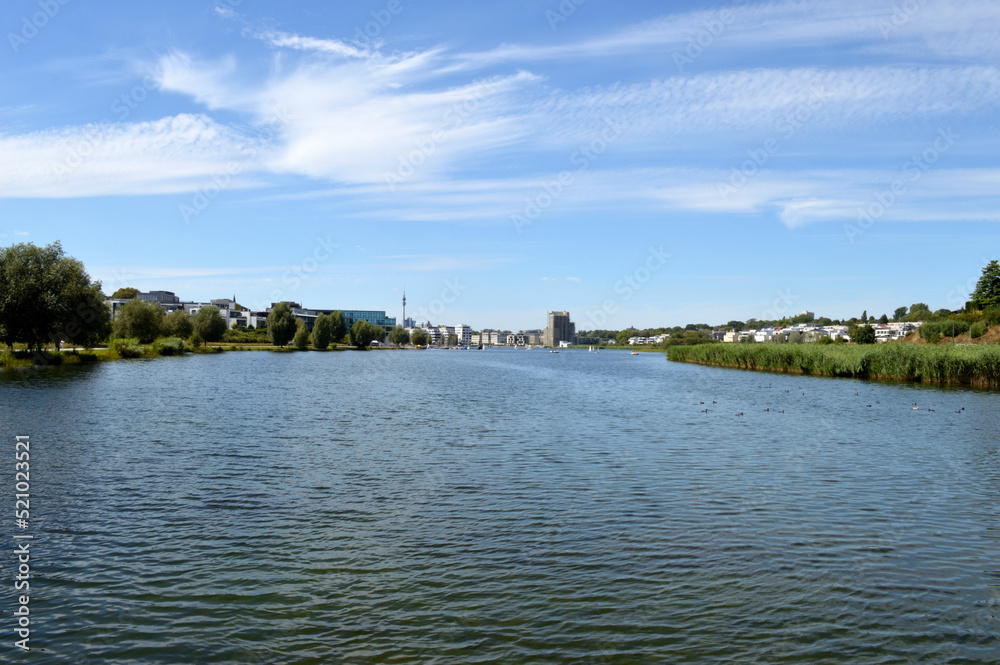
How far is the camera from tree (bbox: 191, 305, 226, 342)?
130 metres

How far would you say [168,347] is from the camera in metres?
100

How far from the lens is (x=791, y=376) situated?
229 ft

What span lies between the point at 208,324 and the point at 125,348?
47349 mm

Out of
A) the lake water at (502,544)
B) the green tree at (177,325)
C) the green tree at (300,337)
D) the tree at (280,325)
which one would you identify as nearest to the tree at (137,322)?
the green tree at (177,325)

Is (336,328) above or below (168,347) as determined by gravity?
above

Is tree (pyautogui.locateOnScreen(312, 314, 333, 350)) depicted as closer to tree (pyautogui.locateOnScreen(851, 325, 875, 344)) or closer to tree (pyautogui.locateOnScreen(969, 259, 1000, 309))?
tree (pyautogui.locateOnScreen(851, 325, 875, 344))

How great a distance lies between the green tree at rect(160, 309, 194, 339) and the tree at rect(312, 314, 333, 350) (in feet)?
119

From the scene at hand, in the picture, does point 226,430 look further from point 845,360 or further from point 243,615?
point 845,360

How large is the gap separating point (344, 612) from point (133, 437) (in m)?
19.3

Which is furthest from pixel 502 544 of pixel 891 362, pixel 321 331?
pixel 321 331

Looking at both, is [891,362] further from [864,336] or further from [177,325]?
[177,325]

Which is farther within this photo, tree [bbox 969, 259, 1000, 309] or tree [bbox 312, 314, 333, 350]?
tree [bbox 312, 314, 333, 350]

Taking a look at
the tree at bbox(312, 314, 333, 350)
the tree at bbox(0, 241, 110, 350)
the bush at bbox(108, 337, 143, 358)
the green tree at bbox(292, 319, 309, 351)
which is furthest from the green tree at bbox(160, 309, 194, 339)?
the tree at bbox(0, 241, 110, 350)

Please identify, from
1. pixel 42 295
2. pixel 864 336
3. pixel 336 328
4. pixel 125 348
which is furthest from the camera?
pixel 336 328
